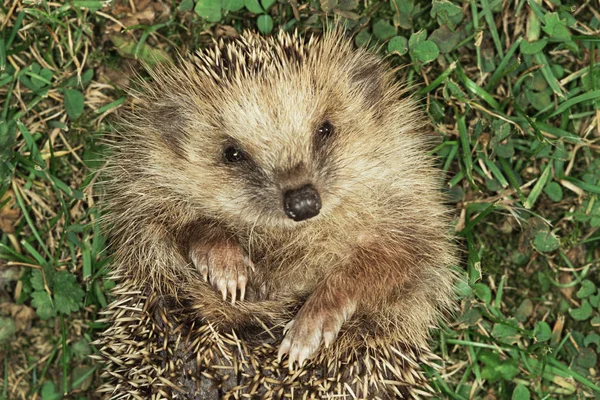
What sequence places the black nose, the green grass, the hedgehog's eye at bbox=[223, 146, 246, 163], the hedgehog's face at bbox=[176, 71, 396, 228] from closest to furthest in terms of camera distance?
the black nose
the hedgehog's face at bbox=[176, 71, 396, 228]
the hedgehog's eye at bbox=[223, 146, 246, 163]
the green grass

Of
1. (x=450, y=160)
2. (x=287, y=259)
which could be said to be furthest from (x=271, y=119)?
(x=450, y=160)

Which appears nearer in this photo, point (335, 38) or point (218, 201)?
point (218, 201)

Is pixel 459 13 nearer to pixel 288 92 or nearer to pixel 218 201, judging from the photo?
pixel 288 92

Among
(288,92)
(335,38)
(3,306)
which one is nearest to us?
(288,92)

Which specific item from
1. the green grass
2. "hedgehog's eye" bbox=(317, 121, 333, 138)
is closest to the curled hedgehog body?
"hedgehog's eye" bbox=(317, 121, 333, 138)

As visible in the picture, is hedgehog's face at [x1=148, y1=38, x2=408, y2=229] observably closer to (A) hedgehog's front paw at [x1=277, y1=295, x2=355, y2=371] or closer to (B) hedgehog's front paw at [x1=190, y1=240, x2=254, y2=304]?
(B) hedgehog's front paw at [x1=190, y1=240, x2=254, y2=304]

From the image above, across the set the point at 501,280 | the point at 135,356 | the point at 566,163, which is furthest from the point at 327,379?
the point at 566,163

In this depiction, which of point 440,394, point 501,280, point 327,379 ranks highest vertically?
point 327,379

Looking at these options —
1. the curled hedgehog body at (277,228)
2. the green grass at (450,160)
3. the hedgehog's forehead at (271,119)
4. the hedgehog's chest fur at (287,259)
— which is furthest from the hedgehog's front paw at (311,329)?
the green grass at (450,160)
